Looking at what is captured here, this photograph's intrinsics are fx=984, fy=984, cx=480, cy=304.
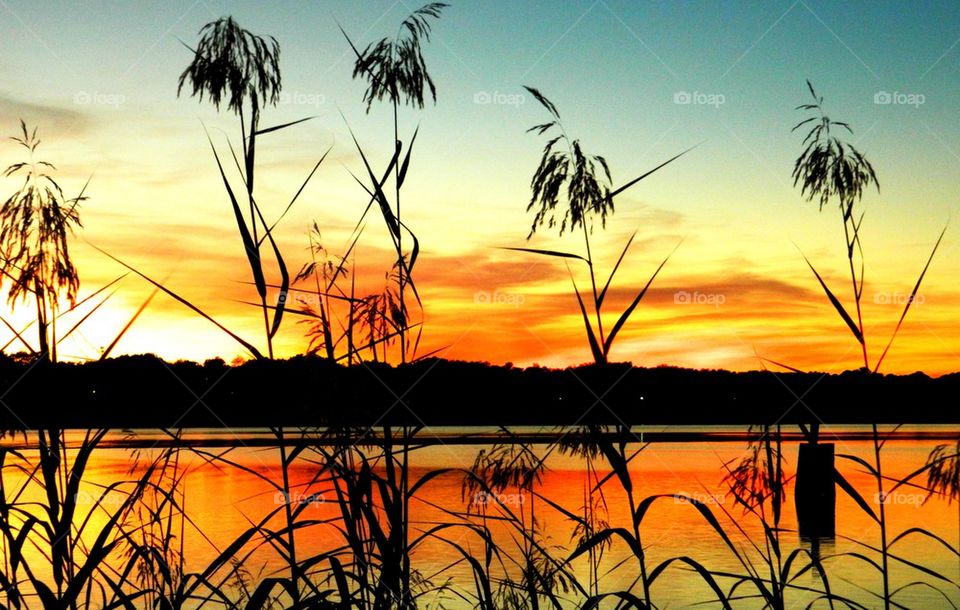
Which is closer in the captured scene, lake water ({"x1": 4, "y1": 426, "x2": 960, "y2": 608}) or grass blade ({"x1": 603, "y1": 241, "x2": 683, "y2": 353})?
grass blade ({"x1": 603, "y1": 241, "x2": 683, "y2": 353})

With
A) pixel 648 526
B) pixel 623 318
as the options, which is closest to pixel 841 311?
pixel 623 318

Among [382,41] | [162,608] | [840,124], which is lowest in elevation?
[162,608]

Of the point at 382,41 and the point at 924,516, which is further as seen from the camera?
the point at 924,516

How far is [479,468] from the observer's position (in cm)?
499

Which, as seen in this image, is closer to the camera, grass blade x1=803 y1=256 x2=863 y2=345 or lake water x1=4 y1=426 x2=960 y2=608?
grass blade x1=803 y1=256 x2=863 y2=345

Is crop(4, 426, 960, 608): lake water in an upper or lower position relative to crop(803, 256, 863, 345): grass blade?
lower

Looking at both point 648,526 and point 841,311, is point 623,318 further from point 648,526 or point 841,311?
point 648,526

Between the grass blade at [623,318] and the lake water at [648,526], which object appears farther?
the lake water at [648,526]

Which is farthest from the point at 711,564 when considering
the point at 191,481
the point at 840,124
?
the point at 191,481

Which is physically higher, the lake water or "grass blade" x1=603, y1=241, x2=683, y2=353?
"grass blade" x1=603, y1=241, x2=683, y2=353

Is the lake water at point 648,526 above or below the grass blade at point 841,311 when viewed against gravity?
below

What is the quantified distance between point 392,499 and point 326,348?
2.01 ft

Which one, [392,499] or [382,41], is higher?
[382,41]

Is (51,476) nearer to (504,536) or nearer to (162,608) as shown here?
(162,608)
